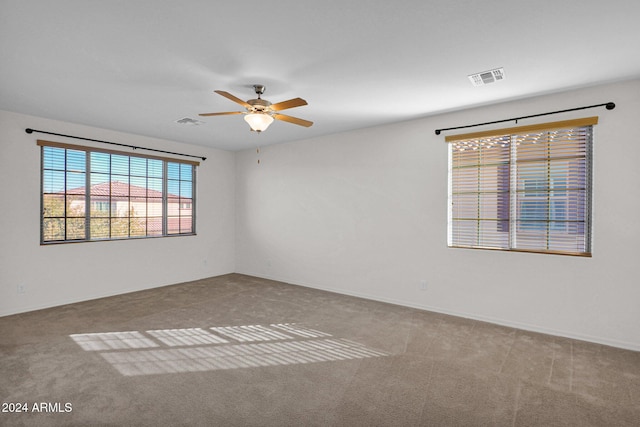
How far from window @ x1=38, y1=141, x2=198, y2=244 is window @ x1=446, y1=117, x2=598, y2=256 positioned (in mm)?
4634

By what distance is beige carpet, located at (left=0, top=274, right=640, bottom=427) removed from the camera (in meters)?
2.06

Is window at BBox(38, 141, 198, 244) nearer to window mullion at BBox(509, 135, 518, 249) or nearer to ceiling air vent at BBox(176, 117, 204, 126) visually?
ceiling air vent at BBox(176, 117, 204, 126)

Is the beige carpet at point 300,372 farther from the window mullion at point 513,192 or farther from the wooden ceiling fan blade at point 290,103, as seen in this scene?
the wooden ceiling fan blade at point 290,103

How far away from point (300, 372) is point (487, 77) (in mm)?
3105

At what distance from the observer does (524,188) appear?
3.66 metres

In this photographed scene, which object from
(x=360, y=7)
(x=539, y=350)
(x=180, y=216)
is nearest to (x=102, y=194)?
(x=180, y=216)

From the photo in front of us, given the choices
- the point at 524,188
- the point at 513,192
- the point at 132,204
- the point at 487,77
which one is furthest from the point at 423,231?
the point at 132,204

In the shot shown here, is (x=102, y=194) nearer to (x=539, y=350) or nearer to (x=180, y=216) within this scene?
(x=180, y=216)

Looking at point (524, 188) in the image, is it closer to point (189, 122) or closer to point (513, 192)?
point (513, 192)

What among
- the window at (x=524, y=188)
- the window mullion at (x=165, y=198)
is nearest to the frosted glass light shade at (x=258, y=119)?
the window at (x=524, y=188)

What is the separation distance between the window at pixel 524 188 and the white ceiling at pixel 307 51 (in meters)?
0.51

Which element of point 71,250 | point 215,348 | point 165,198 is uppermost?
point 165,198

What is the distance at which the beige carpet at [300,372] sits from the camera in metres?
2.06

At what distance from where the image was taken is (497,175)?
3.82m
